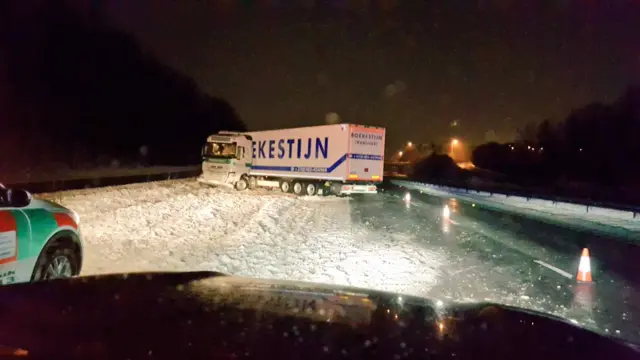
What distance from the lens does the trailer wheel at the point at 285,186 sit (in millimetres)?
32062

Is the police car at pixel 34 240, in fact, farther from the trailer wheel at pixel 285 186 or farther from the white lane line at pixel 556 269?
the trailer wheel at pixel 285 186

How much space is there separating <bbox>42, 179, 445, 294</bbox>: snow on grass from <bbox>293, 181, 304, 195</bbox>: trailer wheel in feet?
30.3

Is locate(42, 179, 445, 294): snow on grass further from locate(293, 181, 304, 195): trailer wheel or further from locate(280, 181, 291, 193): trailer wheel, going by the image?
locate(280, 181, 291, 193): trailer wheel

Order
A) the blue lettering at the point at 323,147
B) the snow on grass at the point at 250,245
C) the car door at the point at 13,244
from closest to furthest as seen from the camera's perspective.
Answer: the car door at the point at 13,244 < the snow on grass at the point at 250,245 < the blue lettering at the point at 323,147

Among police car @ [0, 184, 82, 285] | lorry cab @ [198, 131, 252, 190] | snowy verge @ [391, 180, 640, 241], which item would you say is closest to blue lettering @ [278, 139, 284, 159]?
lorry cab @ [198, 131, 252, 190]

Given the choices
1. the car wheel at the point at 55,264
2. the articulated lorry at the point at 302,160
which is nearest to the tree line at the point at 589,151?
the articulated lorry at the point at 302,160

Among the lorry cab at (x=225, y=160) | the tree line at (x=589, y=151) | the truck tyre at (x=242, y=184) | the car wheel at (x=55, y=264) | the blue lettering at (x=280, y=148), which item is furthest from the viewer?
the tree line at (x=589, y=151)

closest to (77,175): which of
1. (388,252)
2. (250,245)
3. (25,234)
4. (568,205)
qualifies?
(568,205)

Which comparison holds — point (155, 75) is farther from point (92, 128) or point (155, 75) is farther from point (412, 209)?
point (412, 209)

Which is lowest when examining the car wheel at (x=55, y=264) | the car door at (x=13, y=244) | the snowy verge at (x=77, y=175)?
the snowy verge at (x=77, y=175)

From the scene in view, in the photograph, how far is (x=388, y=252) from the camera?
12.1 m

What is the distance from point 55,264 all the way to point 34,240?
0.61 metres

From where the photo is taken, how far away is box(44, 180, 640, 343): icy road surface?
28.1 feet

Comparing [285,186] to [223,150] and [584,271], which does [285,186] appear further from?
[584,271]
